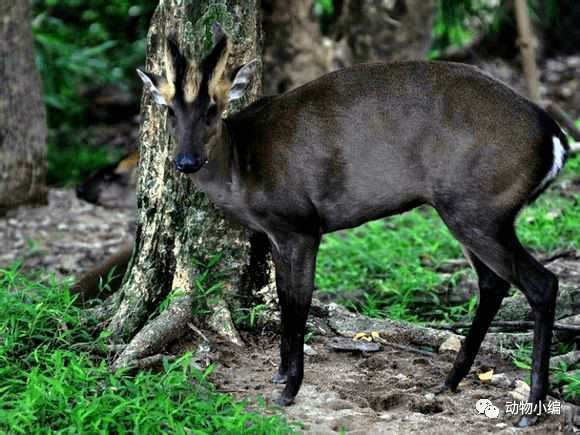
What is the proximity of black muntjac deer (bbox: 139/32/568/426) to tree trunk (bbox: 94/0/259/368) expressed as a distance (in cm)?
58

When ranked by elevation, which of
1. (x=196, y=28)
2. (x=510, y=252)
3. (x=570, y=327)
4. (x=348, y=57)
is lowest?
(x=570, y=327)

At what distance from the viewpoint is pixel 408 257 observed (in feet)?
27.2

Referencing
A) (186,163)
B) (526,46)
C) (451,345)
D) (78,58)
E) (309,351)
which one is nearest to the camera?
(186,163)

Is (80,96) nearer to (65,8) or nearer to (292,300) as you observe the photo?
(65,8)

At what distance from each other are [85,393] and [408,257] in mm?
3697

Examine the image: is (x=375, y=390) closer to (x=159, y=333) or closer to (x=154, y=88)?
(x=159, y=333)

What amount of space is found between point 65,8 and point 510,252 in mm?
9247

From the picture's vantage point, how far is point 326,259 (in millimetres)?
8461

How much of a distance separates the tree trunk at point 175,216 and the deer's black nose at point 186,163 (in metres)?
0.99

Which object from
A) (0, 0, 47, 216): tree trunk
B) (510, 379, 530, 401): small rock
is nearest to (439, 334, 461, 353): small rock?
(510, 379, 530, 401): small rock

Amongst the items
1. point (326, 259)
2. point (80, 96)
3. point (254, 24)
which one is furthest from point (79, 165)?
point (254, 24)

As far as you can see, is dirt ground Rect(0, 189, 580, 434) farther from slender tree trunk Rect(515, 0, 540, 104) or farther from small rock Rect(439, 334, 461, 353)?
slender tree trunk Rect(515, 0, 540, 104)

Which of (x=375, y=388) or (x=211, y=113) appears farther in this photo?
(x=375, y=388)

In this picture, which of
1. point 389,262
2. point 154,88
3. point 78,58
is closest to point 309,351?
point 154,88
